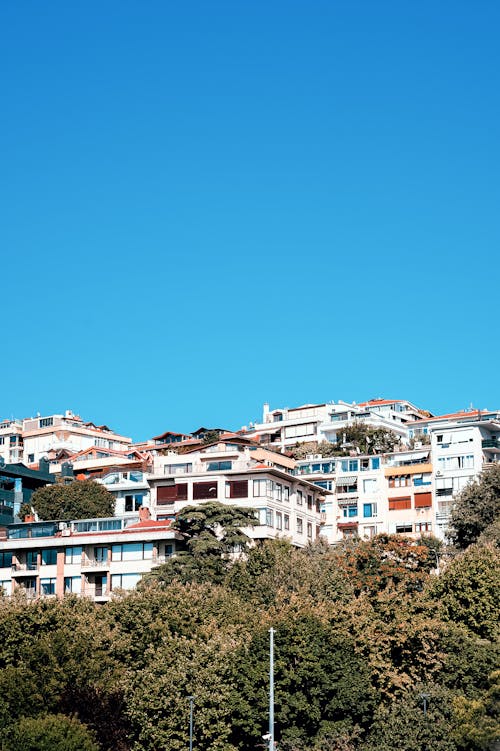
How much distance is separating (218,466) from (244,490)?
4.06 metres

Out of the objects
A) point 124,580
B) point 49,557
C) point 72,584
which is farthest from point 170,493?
point 72,584

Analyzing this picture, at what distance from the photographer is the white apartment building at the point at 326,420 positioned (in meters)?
165

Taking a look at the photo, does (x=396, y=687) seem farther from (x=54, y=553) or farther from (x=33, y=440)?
(x=33, y=440)

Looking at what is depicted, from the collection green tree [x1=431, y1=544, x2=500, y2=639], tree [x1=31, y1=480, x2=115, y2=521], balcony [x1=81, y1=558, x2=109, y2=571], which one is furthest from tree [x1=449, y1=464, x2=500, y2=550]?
tree [x1=31, y1=480, x2=115, y2=521]

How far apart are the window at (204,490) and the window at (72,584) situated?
11.2 m

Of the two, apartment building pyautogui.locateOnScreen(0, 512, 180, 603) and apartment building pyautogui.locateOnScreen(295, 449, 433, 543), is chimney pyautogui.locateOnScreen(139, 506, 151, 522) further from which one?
apartment building pyautogui.locateOnScreen(295, 449, 433, 543)

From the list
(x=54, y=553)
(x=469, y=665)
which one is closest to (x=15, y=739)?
(x=469, y=665)

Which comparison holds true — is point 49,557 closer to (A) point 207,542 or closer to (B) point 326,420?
(A) point 207,542

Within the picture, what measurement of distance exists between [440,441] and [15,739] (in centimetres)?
6356

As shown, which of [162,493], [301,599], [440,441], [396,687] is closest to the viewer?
[396,687]

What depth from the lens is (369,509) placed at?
391 ft

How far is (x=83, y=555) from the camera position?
97188mm

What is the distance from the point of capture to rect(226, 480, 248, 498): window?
10025 centimetres

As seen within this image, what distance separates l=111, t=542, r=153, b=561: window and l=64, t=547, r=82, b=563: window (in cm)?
279
